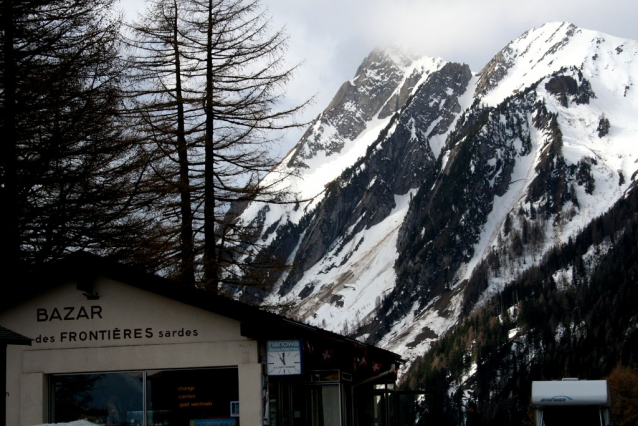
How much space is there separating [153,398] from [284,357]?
2.69 meters

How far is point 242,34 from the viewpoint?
27.2 meters

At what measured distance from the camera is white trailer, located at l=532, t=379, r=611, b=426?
91.6 feet

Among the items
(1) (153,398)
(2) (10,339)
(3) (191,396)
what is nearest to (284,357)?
(3) (191,396)

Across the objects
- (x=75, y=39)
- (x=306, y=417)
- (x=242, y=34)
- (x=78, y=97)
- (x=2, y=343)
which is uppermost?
(x=242, y=34)

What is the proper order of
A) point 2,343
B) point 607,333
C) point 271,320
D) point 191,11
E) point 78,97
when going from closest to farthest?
point 2,343
point 271,320
point 78,97
point 191,11
point 607,333

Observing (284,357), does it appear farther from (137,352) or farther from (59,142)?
(59,142)

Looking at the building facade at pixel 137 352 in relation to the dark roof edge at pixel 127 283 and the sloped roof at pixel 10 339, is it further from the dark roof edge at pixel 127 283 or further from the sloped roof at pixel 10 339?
the sloped roof at pixel 10 339

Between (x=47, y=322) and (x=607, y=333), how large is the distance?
637ft

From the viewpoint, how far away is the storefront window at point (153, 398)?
18.0 metres

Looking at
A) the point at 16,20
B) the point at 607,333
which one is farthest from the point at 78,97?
the point at 607,333

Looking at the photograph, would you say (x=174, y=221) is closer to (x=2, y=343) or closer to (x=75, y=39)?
(x=75, y=39)

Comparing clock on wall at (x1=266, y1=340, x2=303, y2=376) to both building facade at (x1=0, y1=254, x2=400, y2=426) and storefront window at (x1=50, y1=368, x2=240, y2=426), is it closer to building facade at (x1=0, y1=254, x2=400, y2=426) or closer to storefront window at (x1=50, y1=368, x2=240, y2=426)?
building facade at (x1=0, y1=254, x2=400, y2=426)

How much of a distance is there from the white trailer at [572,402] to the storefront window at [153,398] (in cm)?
1329

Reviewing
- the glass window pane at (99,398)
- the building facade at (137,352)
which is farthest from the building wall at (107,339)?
the glass window pane at (99,398)
